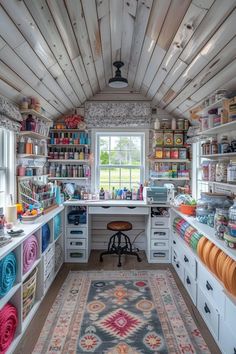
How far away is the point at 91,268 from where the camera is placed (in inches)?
130

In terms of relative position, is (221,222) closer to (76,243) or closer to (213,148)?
(213,148)

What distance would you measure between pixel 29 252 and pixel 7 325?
60cm

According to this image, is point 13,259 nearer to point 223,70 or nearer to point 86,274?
point 86,274

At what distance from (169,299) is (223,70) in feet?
7.50

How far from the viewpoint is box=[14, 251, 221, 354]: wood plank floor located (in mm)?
1902

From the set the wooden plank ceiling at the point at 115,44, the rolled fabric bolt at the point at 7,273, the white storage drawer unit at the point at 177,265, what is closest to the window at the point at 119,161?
the wooden plank ceiling at the point at 115,44

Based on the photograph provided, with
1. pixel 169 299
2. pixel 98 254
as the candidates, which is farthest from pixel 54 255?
pixel 169 299

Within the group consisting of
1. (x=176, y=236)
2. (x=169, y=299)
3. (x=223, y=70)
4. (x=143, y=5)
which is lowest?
(x=169, y=299)

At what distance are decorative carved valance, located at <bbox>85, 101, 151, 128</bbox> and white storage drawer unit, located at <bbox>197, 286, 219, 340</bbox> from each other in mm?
2617

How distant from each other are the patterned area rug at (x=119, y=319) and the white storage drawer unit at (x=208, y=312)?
0.42 ft

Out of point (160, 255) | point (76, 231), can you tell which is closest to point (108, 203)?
point (76, 231)

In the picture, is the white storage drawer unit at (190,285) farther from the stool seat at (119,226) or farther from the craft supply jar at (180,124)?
the craft supply jar at (180,124)

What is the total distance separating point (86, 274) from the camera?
3125 millimetres

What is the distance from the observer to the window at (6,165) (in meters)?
2.58
